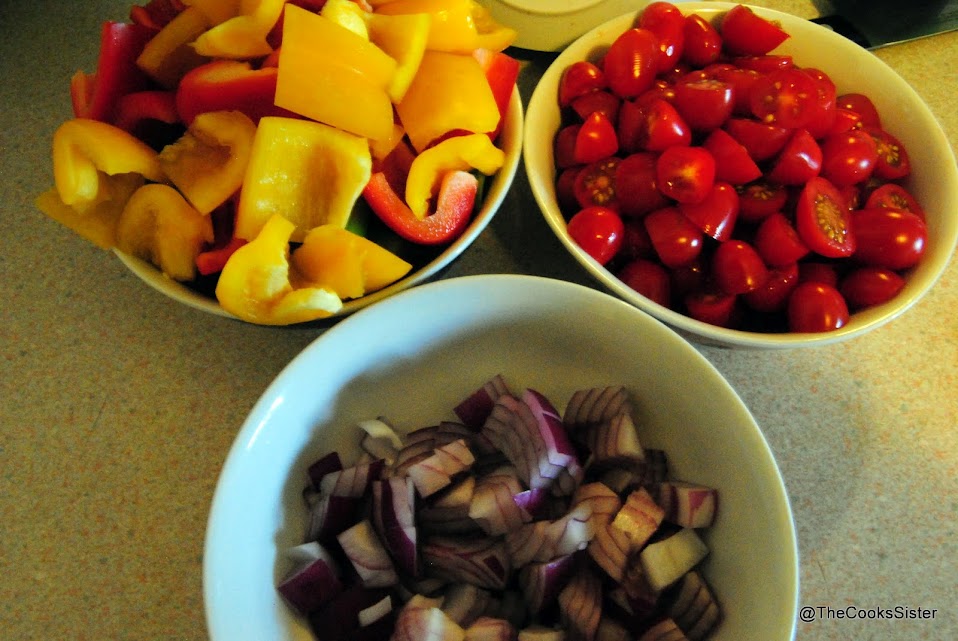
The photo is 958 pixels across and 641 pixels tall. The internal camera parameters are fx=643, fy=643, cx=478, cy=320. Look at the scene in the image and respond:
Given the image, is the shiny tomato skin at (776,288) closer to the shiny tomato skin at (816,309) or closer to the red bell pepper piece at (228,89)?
the shiny tomato skin at (816,309)

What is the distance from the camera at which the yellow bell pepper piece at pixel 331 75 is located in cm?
68

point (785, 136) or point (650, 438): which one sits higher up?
point (785, 136)

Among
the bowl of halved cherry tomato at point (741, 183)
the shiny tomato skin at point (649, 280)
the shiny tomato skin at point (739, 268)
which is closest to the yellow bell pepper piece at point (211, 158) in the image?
the bowl of halved cherry tomato at point (741, 183)

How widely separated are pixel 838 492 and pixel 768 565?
0.30 metres

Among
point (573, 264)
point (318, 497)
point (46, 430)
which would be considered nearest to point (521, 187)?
point (573, 264)

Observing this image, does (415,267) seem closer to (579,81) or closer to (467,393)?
(467,393)

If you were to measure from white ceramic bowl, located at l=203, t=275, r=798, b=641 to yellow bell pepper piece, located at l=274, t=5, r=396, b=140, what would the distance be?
207 mm

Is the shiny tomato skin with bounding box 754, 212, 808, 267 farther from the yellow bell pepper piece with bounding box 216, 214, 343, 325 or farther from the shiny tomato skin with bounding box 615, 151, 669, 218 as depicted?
the yellow bell pepper piece with bounding box 216, 214, 343, 325

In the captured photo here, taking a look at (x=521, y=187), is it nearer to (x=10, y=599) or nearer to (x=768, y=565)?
(x=768, y=565)

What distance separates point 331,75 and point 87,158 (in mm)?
280

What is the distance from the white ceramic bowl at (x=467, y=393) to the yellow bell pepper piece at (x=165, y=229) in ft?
0.66

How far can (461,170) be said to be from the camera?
80 cm

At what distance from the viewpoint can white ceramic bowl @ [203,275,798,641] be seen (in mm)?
598

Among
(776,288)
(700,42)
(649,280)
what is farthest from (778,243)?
(700,42)
